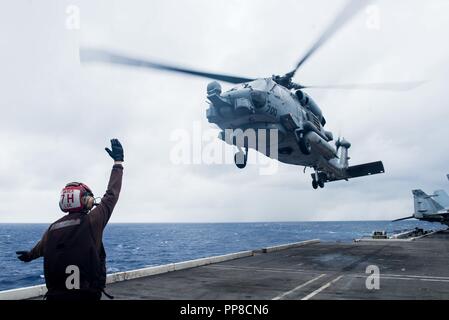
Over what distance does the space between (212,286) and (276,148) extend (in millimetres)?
8637

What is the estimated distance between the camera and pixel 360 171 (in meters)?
25.7

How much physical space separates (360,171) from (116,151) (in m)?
23.6

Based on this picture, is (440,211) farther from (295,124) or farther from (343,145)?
(295,124)

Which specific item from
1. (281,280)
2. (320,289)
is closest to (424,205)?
(281,280)

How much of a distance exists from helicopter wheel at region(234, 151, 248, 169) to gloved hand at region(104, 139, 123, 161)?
45.6 feet

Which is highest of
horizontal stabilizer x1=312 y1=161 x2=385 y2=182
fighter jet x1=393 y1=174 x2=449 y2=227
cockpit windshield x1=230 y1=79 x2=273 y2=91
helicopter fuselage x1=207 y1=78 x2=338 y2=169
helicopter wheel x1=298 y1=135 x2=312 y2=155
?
cockpit windshield x1=230 y1=79 x2=273 y2=91

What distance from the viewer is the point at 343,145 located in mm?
27656

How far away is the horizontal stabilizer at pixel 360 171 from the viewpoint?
966 inches

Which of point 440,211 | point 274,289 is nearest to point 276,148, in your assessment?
point 274,289

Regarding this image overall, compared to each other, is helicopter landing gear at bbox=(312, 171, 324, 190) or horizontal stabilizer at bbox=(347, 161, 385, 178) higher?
horizontal stabilizer at bbox=(347, 161, 385, 178)

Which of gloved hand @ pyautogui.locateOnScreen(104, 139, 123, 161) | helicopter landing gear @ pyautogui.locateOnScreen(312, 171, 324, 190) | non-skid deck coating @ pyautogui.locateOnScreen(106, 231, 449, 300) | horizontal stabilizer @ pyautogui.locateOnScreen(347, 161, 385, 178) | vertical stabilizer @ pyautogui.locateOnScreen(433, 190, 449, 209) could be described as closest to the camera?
gloved hand @ pyautogui.locateOnScreen(104, 139, 123, 161)

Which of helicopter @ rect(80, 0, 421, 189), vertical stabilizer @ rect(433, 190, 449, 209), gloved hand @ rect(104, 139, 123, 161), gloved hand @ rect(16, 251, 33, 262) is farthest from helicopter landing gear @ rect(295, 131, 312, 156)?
vertical stabilizer @ rect(433, 190, 449, 209)

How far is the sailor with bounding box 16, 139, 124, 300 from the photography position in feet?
14.0

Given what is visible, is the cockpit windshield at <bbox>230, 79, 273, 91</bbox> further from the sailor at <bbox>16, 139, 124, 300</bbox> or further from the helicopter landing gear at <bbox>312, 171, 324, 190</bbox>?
the sailor at <bbox>16, 139, 124, 300</bbox>
